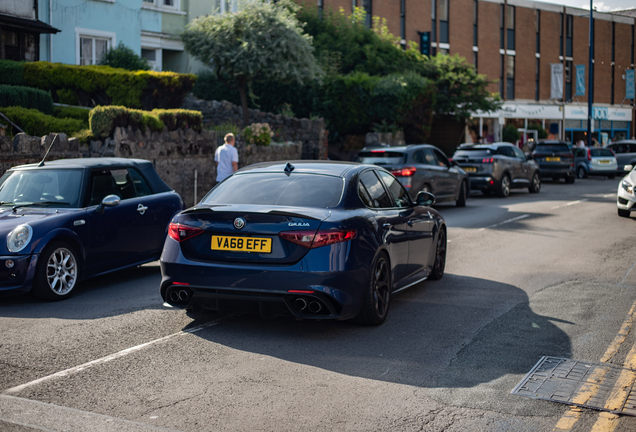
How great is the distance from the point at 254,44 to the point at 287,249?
1956 cm

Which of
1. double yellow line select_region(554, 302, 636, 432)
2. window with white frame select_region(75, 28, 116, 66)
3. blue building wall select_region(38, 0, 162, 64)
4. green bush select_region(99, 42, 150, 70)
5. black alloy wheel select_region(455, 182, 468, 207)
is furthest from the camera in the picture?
window with white frame select_region(75, 28, 116, 66)

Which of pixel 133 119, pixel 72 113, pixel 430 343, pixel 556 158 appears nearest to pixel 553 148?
pixel 556 158

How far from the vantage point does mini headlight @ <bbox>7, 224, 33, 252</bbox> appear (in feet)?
24.2

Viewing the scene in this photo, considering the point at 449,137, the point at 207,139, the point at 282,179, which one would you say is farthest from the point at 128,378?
the point at 449,137

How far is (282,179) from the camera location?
6.68m

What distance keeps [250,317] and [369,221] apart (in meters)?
1.54

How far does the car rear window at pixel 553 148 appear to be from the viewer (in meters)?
28.7

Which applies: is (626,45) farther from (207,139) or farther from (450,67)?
(207,139)

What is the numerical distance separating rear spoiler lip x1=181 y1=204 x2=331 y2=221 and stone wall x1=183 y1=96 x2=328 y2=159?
60.1 ft

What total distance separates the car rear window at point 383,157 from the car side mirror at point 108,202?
8855 millimetres

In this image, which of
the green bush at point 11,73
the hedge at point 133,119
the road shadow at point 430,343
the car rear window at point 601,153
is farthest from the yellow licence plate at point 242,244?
the car rear window at point 601,153

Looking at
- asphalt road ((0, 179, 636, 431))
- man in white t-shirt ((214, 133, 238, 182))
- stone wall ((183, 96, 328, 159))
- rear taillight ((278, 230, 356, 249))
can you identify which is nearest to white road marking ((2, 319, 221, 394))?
asphalt road ((0, 179, 636, 431))

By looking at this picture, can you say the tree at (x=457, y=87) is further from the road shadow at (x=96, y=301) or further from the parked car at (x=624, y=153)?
the road shadow at (x=96, y=301)

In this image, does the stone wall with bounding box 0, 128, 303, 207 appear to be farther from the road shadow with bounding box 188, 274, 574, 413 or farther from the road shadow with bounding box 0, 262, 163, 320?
the road shadow with bounding box 188, 274, 574, 413
